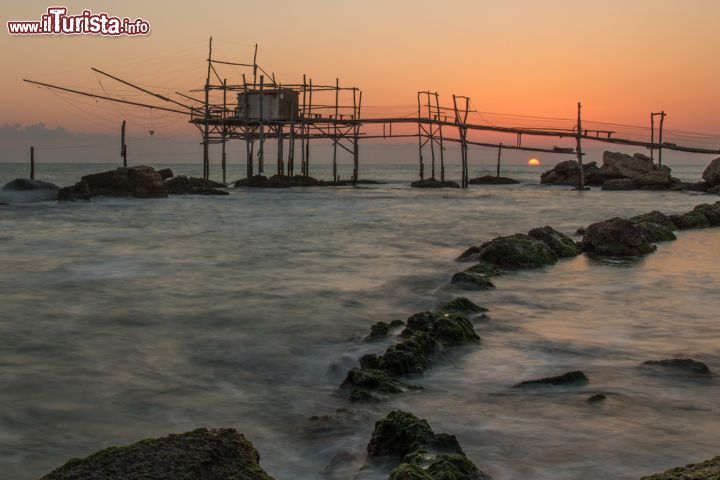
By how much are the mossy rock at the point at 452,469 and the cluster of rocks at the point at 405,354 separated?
1.47 m

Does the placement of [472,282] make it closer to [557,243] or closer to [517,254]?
[517,254]

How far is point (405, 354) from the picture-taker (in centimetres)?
578

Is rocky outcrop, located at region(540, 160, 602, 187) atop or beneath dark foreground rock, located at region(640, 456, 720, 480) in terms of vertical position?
atop

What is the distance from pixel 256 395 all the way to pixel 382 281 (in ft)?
18.7

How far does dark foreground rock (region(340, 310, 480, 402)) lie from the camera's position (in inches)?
207

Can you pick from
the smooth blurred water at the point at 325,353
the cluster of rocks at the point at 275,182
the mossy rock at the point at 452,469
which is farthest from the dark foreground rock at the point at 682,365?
the cluster of rocks at the point at 275,182

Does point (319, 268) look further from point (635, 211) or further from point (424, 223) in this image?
point (635, 211)

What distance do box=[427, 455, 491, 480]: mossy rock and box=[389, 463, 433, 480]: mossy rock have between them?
0.06 metres

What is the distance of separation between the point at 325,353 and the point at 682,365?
3.18m

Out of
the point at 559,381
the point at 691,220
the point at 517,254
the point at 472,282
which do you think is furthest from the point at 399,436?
the point at 691,220

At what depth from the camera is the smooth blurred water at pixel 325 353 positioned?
4535 millimetres

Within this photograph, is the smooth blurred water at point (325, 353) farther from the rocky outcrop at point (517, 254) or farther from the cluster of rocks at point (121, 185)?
the cluster of rocks at point (121, 185)

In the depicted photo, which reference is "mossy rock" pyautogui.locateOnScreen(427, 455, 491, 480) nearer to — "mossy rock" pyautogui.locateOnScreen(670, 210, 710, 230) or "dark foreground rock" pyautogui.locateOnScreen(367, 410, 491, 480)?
"dark foreground rock" pyautogui.locateOnScreen(367, 410, 491, 480)

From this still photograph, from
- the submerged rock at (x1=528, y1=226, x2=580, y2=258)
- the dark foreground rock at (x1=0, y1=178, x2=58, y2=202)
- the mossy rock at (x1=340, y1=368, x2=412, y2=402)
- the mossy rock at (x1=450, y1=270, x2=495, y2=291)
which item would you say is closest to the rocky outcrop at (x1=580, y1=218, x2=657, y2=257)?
the submerged rock at (x1=528, y1=226, x2=580, y2=258)
